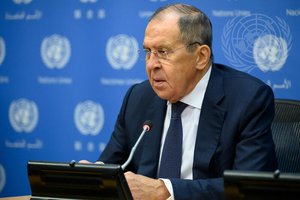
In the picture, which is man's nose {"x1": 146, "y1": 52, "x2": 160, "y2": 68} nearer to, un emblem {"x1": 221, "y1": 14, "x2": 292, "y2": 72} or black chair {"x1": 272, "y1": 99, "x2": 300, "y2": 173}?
black chair {"x1": 272, "y1": 99, "x2": 300, "y2": 173}

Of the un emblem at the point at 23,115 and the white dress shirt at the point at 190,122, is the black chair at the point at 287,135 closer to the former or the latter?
the white dress shirt at the point at 190,122

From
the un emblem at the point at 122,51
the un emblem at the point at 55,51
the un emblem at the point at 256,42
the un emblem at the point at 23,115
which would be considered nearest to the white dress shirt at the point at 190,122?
the un emblem at the point at 256,42

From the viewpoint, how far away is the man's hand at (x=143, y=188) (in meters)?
1.99

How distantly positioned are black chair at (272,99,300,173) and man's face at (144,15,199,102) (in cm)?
53

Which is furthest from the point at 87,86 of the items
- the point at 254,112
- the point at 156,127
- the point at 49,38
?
the point at 254,112

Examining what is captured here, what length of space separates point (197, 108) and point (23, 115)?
2428mm

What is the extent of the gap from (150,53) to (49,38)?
7.04 feet

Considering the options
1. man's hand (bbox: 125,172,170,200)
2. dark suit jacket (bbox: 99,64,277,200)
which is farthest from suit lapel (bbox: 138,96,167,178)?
man's hand (bbox: 125,172,170,200)

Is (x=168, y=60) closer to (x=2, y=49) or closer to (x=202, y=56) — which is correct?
(x=202, y=56)

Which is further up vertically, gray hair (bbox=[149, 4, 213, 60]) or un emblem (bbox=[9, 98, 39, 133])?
gray hair (bbox=[149, 4, 213, 60])

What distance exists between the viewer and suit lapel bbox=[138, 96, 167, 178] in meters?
2.38

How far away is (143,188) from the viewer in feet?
6.57

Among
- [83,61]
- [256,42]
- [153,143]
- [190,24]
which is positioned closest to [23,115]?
[83,61]

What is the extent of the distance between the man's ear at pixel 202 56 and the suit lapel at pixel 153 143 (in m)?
0.23
